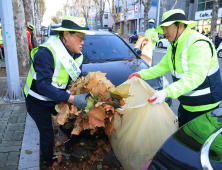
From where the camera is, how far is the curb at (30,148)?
2.37 m

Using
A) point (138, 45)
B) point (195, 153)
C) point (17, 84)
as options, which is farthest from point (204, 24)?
point (195, 153)

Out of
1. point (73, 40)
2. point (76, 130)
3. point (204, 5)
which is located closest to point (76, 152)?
point (76, 130)

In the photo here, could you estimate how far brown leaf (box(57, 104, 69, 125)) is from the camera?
1837 millimetres

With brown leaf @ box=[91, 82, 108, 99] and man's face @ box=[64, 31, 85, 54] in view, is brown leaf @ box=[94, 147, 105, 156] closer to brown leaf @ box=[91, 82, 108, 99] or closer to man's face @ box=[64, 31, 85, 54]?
brown leaf @ box=[91, 82, 108, 99]

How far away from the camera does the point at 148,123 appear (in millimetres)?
1925

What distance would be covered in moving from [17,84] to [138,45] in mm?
3951

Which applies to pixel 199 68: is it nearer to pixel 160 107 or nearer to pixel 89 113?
pixel 160 107

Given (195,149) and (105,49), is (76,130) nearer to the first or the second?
(195,149)

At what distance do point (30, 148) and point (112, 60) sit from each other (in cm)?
211

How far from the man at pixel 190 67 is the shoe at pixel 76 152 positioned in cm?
147

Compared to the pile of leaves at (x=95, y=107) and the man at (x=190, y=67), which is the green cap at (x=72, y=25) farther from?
the man at (x=190, y=67)

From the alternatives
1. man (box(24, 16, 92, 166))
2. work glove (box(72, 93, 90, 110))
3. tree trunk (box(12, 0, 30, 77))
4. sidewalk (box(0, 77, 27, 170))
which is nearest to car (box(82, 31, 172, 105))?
man (box(24, 16, 92, 166))

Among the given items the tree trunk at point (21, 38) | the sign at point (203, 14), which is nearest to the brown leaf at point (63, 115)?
the tree trunk at point (21, 38)

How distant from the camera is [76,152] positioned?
9.10 feet
